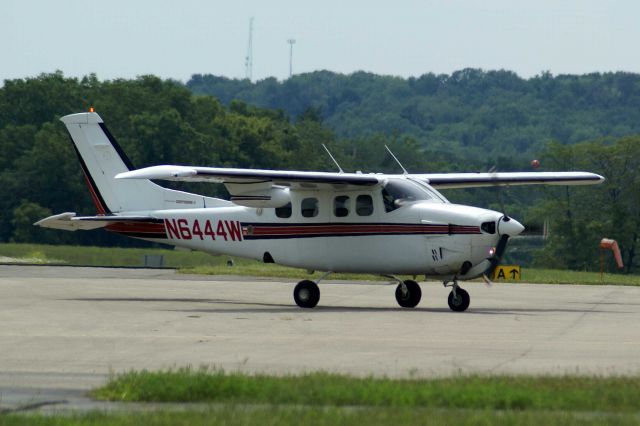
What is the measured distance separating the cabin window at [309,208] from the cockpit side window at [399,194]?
59.3 inches

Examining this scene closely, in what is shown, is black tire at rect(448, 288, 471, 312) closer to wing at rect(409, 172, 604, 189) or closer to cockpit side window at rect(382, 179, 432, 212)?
cockpit side window at rect(382, 179, 432, 212)

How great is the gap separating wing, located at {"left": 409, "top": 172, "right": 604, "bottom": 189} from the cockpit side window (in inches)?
66.5

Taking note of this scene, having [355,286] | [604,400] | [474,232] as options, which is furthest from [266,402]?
[355,286]

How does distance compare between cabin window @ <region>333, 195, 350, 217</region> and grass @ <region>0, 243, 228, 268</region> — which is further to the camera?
grass @ <region>0, 243, 228, 268</region>

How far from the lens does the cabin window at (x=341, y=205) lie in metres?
25.7

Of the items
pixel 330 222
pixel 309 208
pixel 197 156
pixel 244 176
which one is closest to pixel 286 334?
pixel 244 176

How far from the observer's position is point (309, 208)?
26.1m

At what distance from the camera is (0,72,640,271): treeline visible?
8950cm

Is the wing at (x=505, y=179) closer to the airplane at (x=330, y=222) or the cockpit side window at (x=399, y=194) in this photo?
the airplane at (x=330, y=222)

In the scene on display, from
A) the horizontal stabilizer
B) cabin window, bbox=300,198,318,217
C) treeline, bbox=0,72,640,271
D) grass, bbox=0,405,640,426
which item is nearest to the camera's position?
grass, bbox=0,405,640,426

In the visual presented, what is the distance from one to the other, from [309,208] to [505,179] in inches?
163

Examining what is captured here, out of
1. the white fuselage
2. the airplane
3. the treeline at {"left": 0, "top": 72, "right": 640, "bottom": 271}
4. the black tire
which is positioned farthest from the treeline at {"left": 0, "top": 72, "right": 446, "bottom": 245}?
the black tire

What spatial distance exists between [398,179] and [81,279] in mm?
11728

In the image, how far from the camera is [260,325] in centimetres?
2092
